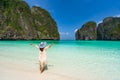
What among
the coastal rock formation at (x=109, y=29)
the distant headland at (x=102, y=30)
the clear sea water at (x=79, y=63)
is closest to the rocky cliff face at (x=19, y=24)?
the distant headland at (x=102, y=30)

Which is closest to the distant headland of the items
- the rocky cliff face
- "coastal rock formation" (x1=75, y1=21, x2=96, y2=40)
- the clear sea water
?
"coastal rock formation" (x1=75, y1=21, x2=96, y2=40)

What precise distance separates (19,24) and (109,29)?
72.6 metres

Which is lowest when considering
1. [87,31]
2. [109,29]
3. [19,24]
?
[87,31]

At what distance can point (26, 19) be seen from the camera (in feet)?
382

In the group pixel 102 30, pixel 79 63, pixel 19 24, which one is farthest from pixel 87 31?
pixel 79 63

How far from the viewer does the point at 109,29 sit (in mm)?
147375

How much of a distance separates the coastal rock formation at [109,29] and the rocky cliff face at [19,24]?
125 ft

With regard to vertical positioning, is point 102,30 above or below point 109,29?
below

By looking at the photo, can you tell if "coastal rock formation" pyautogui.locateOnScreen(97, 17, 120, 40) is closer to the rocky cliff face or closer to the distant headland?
the distant headland

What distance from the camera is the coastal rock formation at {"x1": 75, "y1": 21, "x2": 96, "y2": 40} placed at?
16662cm

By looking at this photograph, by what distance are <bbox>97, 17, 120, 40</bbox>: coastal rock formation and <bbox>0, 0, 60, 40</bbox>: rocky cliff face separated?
38.1 meters

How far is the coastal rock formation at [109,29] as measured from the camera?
140 m

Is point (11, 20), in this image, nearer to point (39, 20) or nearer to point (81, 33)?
point (39, 20)

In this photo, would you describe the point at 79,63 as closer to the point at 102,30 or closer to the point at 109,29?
the point at 109,29
